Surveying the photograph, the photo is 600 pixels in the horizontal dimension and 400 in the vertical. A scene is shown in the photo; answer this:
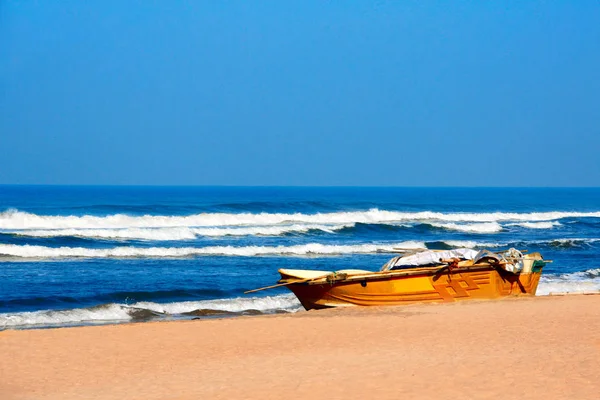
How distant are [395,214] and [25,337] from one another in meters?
47.0

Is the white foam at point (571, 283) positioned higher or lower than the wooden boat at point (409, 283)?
lower

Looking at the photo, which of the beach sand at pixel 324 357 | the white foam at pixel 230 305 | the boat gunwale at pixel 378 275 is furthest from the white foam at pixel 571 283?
the white foam at pixel 230 305

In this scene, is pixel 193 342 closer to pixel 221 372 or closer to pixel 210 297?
pixel 221 372

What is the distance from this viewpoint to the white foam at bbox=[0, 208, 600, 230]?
40.9 m

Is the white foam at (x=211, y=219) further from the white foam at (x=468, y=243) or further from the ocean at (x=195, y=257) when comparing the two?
the white foam at (x=468, y=243)

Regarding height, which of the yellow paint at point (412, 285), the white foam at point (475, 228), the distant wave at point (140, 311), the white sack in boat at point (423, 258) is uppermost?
the white sack in boat at point (423, 258)

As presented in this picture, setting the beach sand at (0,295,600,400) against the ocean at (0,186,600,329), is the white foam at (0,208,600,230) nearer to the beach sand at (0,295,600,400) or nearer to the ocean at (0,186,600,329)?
the ocean at (0,186,600,329)

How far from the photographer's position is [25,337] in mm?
13469

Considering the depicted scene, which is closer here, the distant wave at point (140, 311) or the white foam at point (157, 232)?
the distant wave at point (140, 311)

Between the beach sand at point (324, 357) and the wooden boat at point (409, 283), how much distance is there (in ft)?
3.89

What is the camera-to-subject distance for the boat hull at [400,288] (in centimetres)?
1753

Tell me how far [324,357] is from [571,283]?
13.7 meters

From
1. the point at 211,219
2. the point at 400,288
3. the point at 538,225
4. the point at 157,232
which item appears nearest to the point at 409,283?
the point at 400,288

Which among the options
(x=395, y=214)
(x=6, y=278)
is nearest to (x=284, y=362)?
(x=6, y=278)
